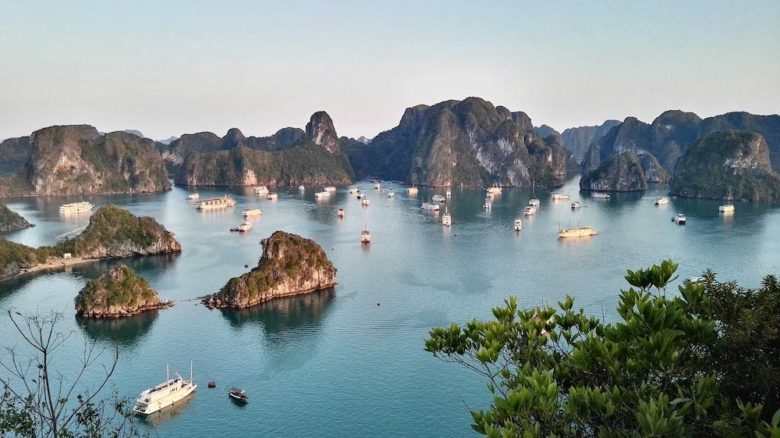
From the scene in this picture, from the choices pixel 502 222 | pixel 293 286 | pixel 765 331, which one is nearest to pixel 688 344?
pixel 765 331

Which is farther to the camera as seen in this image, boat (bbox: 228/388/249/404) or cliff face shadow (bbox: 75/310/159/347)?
cliff face shadow (bbox: 75/310/159/347)

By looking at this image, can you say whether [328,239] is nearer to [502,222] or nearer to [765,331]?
[502,222]

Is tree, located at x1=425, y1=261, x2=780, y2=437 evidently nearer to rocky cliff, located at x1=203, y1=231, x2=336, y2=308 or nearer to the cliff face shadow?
the cliff face shadow

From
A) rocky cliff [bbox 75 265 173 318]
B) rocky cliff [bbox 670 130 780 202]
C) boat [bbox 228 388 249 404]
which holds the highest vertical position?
rocky cliff [bbox 670 130 780 202]

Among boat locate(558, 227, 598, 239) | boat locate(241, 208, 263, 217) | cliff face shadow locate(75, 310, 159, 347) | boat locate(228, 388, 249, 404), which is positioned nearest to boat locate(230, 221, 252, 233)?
boat locate(241, 208, 263, 217)

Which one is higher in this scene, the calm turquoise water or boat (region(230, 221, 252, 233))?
boat (region(230, 221, 252, 233))

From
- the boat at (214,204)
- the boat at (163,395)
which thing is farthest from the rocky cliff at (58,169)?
the boat at (163,395)
